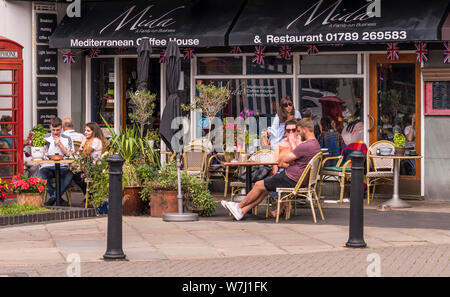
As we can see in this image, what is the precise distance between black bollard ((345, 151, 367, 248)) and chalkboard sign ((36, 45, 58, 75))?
9464 millimetres

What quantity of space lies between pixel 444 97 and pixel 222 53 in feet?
14.3

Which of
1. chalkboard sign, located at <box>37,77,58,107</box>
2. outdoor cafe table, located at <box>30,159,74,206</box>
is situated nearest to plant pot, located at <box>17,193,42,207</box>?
outdoor cafe table, located at <box>30,159,74,206</box>

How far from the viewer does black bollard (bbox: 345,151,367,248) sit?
10.2 meters

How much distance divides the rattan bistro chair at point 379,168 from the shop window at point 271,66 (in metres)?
2.28

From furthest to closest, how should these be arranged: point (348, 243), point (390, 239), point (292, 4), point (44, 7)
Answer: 1. point (44, 7)
2. point (292, 4)
3. point (390, 239)
4. point (348, 243)

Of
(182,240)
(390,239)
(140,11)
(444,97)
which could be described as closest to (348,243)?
(390,239)

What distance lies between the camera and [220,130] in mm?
17312

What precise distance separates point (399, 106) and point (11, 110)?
6819mm

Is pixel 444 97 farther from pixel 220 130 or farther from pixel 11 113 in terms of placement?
pixel 11 113

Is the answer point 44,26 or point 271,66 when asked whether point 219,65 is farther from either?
point 44,26

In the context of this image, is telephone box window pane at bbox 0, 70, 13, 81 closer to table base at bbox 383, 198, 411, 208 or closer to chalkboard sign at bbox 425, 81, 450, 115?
table base at bbox 383, 198, 411, 208

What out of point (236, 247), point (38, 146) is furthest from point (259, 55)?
point (236, 247)

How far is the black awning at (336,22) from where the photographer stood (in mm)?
15148

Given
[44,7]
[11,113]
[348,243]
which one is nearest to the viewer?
[348,243]
